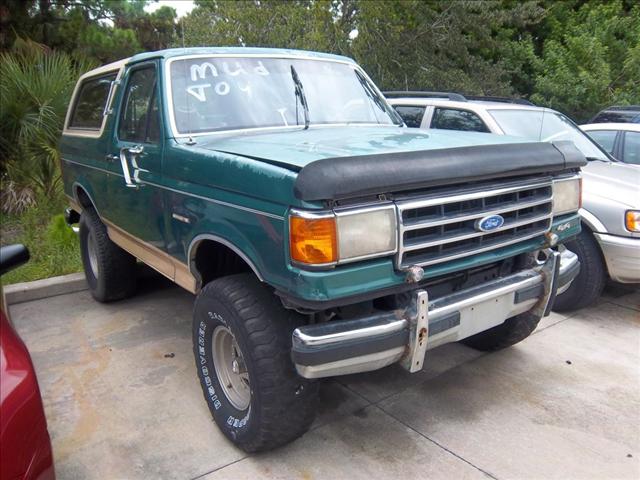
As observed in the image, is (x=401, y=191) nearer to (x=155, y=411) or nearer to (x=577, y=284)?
(x=155, y=411)

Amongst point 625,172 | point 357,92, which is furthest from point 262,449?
point 625,172

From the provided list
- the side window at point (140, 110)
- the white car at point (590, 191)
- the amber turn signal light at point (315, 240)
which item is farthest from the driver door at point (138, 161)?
the white car at point (590, 191)

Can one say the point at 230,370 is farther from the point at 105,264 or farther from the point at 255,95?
the point at 105,264

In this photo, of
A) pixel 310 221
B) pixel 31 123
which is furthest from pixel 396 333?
pixel 31 123

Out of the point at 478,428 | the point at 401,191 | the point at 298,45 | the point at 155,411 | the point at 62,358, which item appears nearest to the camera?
the point at 401,191

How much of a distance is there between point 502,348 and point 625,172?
2300mm

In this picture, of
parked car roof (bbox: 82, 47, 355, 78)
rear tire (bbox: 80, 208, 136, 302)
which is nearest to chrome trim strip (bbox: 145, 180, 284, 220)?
parked car roof (bbox: 82, 47, 355, 78)

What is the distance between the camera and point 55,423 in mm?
3238

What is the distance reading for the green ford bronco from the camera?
2.35 m

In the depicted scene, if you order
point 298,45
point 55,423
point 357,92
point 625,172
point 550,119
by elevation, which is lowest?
point 55,423

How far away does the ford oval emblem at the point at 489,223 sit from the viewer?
2.73 metres

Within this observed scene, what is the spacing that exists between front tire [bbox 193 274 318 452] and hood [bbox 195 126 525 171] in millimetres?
670

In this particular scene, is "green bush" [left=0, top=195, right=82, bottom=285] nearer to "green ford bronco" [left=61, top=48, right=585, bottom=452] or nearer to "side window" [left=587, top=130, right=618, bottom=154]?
"green ford bronco" [left=61, top=48, right=585, bottom=452]

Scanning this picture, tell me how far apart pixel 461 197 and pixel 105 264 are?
3364 mm
